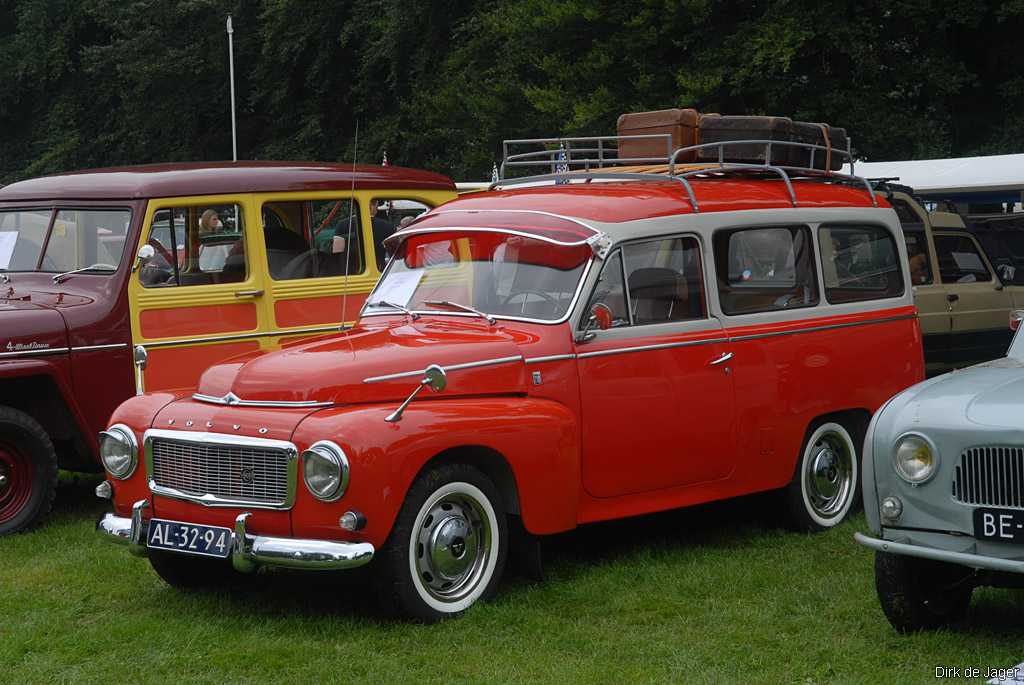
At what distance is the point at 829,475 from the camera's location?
8.54 meters

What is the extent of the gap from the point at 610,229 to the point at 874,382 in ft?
7.50

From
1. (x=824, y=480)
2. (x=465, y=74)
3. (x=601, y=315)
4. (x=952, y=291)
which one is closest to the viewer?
(x=601, y=315)

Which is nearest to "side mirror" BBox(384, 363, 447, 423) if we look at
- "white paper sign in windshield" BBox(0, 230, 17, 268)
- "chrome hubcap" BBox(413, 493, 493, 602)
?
"chrome hubcap" BBox(413, 493, 493, 602)

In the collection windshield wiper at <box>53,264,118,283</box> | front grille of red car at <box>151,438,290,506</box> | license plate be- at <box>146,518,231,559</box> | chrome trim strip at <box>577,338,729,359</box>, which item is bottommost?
license plate be- at <box>146,518,231,559</box>

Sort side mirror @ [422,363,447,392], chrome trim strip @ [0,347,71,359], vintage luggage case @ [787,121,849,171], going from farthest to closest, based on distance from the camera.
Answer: vintage luggage case @ [787,121,849,171], chrome trim strip @ [0,347,71,359], side mirror @ [422,363,447,392]

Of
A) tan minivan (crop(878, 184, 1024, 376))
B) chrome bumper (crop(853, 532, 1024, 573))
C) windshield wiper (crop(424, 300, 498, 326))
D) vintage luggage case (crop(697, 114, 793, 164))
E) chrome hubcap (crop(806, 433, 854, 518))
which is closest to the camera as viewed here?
chrome bumper (crop(853, 532, 1024, 573))

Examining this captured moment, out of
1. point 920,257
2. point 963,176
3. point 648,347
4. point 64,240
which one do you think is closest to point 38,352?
point 64,240

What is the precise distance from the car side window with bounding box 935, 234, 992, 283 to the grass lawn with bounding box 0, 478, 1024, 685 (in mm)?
5267

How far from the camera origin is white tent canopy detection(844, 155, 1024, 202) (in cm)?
2142

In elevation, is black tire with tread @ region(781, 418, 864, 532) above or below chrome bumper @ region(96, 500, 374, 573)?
below

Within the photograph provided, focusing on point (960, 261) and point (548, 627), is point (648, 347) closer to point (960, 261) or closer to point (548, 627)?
point (548, 627)

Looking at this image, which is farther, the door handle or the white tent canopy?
the white tent canopy

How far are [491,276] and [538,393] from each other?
80cm

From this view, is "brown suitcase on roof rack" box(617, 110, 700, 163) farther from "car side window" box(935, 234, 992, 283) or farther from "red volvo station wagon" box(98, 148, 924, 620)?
"car side window" box(935, 234, 992, 283)
